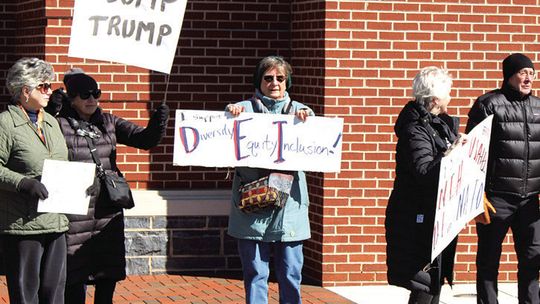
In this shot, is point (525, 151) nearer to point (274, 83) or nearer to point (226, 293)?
point (274, 83)

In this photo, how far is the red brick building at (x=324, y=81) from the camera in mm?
10484

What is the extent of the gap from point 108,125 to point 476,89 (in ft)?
13.0

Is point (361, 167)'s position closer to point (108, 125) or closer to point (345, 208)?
point (345, 208)

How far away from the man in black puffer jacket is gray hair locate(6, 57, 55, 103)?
2900 mm

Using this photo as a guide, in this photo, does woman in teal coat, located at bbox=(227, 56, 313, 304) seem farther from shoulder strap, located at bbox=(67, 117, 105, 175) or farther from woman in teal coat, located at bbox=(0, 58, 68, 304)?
woman in teal coat, located at bbox=(0, 58, 68, 304)

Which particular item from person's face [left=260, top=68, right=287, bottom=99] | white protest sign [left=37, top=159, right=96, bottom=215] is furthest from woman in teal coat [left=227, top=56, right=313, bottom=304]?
white protest sign [left=37, top=159, right=96, bottom=215]

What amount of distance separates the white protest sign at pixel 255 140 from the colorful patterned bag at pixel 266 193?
0.15m

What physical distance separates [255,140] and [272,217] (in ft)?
1.69

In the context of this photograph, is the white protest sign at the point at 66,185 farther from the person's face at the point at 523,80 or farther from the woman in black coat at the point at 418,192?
the person's face at the point at 523,80

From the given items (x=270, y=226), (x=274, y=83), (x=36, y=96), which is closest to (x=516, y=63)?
(x=274, y=83)

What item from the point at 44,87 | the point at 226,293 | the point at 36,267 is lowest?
the point at 226,293

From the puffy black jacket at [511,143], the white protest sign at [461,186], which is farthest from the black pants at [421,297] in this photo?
the puffy black jacket at [511,143]

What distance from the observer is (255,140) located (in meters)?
8.09

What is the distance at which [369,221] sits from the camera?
10.5 metres
